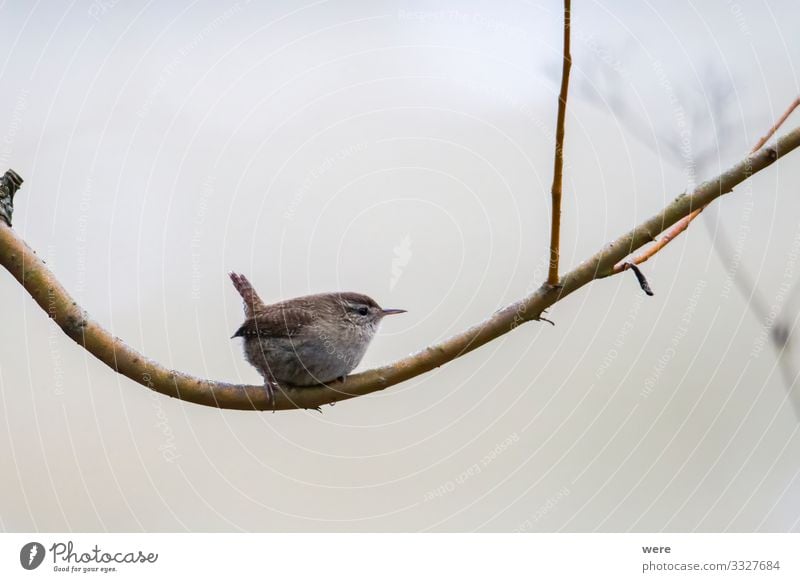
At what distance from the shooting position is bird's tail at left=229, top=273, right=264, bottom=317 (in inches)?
110

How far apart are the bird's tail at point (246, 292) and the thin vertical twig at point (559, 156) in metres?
1.32

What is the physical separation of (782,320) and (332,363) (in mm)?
1322

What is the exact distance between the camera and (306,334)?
2543 mm

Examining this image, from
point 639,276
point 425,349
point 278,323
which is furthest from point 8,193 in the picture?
point 639,276

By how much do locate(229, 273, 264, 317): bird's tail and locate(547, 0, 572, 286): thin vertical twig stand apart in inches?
52.1
